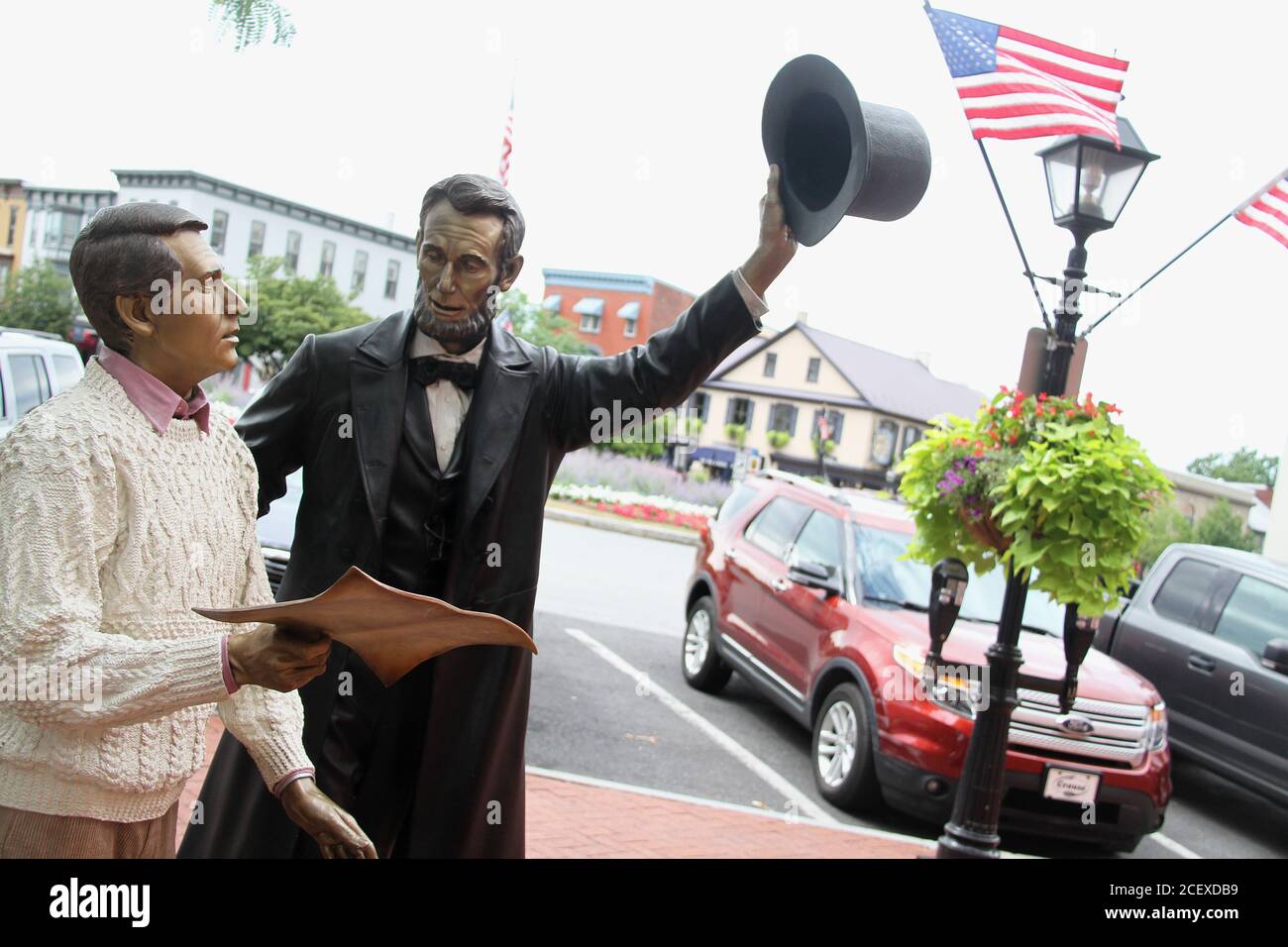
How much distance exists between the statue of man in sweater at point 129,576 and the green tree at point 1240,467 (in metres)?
86.8

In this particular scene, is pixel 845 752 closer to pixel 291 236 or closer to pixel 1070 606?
pixel 1070 606

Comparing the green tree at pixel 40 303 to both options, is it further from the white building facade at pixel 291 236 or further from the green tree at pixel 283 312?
the green tree at pixel 283 312

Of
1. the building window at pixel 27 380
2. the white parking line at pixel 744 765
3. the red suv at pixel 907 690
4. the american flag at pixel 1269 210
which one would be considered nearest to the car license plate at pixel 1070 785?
the red suv at pixel 907 690

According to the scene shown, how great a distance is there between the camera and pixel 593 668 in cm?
934

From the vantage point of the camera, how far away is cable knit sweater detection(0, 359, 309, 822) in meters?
1.61

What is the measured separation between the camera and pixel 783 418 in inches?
2307

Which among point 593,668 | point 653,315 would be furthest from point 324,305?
point 593,668

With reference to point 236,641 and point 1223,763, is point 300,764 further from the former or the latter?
point 1223,763

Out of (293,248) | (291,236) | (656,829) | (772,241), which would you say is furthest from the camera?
(293,248)

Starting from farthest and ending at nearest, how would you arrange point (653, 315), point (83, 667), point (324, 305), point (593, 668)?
point (653, 315) → point (324, 305) → point (593, 668) → point (83, 667)

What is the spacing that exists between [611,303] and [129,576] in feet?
221

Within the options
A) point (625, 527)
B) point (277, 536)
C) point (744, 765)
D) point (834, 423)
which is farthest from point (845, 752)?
point (834, 423)
